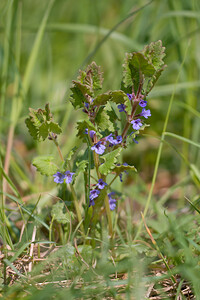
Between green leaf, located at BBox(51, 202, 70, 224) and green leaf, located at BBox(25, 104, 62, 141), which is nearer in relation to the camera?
green leaf, located at BBox(25, 104, 62, 141)

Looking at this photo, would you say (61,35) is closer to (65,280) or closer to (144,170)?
(144,170)

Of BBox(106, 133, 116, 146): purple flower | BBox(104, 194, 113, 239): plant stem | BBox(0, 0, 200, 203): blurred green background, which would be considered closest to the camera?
BBox(106, 133, 116, 146): purple flower

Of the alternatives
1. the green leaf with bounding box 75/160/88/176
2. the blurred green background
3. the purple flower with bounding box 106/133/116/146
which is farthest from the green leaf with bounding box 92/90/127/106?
the blurred green background

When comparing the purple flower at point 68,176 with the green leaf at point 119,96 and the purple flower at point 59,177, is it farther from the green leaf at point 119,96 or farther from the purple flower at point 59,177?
the green leaf at point 119,96

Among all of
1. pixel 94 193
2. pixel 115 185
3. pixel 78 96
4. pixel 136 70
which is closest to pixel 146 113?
pixel 136 70

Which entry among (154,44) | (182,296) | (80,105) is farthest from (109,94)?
(182,296)

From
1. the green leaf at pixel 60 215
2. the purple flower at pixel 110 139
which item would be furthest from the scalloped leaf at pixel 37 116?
the green leaf at pixel 60 215

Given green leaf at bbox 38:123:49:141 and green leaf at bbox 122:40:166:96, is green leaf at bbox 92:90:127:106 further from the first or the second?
green leaf at bbox 38:123:49:141

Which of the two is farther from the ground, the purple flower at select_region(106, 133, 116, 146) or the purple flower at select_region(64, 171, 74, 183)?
the purple flower at select_region(106, 133, 116, 146)
